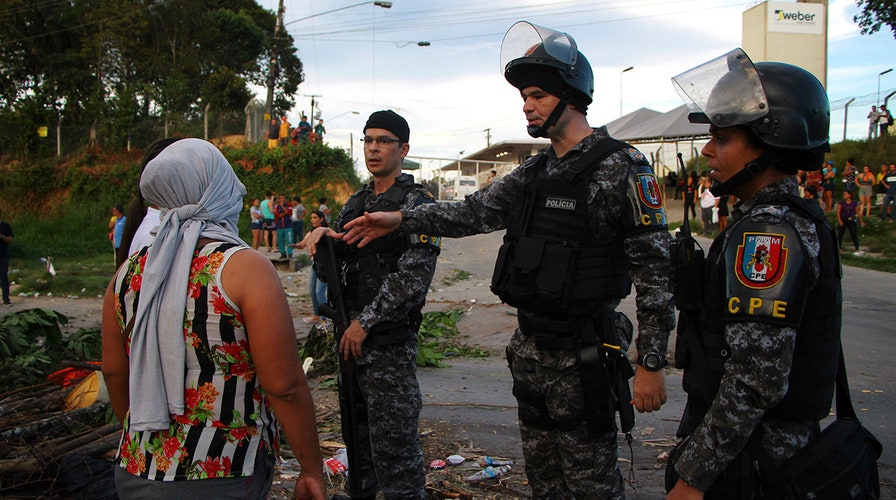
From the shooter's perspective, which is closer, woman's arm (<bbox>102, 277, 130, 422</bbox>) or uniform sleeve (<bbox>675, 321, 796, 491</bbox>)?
uniform sleeve (<bbox>675, 321, 796, 491</bbox>)

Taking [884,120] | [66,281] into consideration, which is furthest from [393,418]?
[884,120]

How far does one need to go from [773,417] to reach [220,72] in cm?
3954

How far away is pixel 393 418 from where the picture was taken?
3145 millimetres

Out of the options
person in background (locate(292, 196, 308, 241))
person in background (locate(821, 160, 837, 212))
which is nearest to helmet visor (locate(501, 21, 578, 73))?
person in background (locate(292, 196, 308, 241))

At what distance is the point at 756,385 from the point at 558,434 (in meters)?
0.97

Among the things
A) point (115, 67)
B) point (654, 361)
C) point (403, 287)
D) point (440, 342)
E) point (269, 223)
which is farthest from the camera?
point (115, 67)

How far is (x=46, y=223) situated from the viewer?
81.9 ft

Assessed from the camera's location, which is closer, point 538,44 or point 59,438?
point 538,44

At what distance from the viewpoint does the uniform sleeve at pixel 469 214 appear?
2.86 metres

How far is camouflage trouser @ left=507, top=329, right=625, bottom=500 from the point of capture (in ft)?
7.97

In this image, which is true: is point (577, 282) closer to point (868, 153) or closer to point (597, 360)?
point (597, 360)

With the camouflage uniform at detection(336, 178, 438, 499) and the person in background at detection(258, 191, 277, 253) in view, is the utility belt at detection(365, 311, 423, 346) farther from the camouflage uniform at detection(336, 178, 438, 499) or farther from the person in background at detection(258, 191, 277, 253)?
the person in background at detection(258, 191, 277, 253)

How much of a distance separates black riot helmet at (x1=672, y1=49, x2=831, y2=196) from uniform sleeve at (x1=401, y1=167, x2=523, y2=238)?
1.06m

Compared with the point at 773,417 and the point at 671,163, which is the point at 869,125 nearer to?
the point at 671,163
